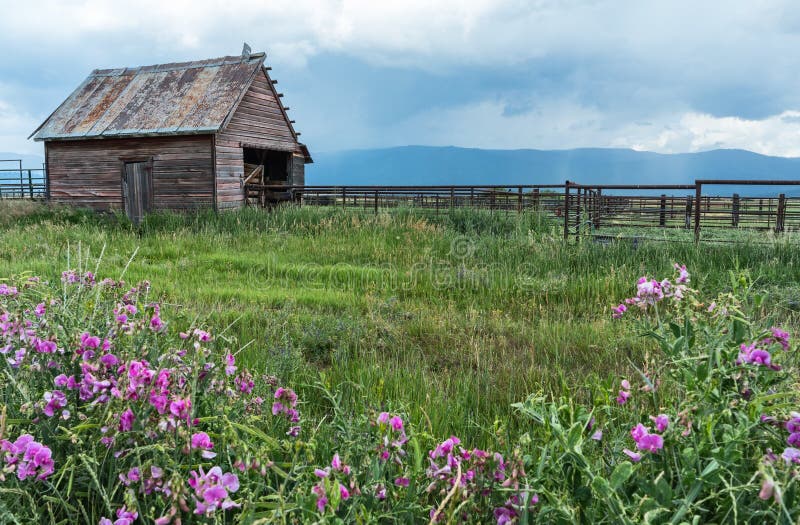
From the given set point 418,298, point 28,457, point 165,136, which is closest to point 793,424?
point 28,457

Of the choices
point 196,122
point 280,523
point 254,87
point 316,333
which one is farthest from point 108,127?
point 280,523

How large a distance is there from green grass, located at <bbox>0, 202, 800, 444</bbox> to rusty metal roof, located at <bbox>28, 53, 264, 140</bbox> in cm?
729

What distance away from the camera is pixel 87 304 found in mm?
2562

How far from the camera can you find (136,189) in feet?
66.0

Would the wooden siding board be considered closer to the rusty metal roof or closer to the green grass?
the rusty metal roof

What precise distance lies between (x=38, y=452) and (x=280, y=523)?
75 centimetres

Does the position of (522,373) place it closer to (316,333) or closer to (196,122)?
(316,333)

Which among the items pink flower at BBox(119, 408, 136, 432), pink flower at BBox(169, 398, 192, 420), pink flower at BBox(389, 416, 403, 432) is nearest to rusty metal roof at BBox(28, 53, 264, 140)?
pink flower at BBox(119, 408, 136, 432)

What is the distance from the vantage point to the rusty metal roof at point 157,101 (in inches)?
758

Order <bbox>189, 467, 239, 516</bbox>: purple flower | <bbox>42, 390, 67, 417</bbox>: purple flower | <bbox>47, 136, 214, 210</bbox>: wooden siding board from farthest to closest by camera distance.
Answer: <bbox>47, 136, 214, 210</bbox>: wooden siding board
<bbox>42, 390, 67, 417</bbox>: purple flower
<bbox>189, 467, 239, 516</bbox>: purple flower

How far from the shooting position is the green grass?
3787 mm

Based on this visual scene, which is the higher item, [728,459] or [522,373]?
[728,459]

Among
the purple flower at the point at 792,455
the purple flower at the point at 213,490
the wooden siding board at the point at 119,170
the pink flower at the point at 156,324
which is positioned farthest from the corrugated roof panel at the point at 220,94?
the purple flower at the point at 792,455

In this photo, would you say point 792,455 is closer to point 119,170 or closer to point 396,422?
point 396,422
